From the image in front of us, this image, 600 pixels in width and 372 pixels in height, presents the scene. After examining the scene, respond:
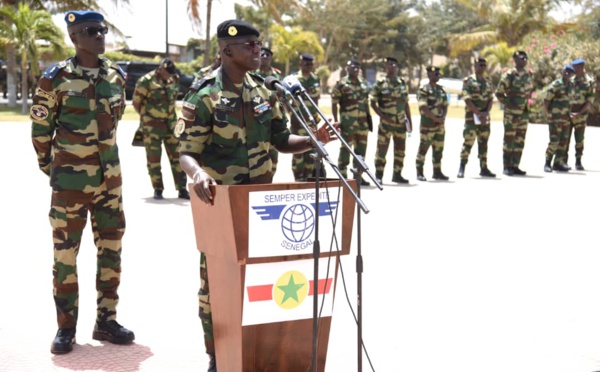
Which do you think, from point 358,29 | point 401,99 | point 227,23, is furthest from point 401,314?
point 358,29

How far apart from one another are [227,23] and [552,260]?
486 centimetres

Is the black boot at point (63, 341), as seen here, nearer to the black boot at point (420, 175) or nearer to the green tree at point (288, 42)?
the black boot at point (420, 175)

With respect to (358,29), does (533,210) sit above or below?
below

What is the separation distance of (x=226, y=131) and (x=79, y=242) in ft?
4.60

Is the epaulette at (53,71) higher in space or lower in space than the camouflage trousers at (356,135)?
higher

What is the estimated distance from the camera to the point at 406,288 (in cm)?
687

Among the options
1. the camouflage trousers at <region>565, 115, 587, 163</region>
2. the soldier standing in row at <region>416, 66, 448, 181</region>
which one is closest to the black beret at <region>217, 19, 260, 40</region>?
the soldier standing in row at <region>416, 66, 448, 181</region>

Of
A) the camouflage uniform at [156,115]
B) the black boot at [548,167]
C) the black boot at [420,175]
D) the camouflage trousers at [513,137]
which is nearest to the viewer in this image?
the camouflage uniform at [156,115]

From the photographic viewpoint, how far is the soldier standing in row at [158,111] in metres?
11.4

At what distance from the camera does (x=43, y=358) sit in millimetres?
5055

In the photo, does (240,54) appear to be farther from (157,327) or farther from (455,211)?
(455,211)

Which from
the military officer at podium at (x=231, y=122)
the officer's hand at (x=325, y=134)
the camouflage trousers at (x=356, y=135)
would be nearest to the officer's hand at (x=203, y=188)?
the military officer at podium at (x=231, y=122)

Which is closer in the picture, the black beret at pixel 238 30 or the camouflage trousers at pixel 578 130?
the black beret at pixel 238 30

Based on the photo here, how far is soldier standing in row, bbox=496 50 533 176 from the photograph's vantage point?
1549cm
